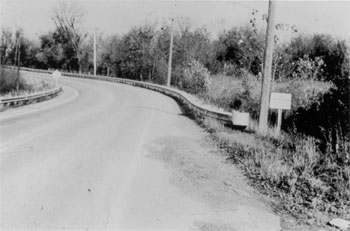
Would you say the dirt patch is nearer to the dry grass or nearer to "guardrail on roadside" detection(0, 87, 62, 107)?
the dry grass

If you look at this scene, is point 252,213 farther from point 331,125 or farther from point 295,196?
point 331,125

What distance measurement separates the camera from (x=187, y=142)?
12516 mm

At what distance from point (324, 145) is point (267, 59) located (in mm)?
3374

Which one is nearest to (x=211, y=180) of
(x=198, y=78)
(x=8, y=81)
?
(x=198, y=78)

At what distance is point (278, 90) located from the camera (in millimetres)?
22812

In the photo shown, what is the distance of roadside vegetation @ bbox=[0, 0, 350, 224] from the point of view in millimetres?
7523

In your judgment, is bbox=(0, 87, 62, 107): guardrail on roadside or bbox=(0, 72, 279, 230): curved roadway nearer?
bbox=(0, 72, 279, 230): curved roadway

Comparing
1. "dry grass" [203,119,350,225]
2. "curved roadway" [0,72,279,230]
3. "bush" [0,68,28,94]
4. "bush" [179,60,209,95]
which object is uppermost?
"bush" [179,60,209,95]

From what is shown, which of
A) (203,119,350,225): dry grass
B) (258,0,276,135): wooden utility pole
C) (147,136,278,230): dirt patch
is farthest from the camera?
(258,0,276,135): wooden utility pole

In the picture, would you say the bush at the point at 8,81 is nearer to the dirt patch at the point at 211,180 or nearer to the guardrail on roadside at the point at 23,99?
the guardrail on roadside at the point at 23,99

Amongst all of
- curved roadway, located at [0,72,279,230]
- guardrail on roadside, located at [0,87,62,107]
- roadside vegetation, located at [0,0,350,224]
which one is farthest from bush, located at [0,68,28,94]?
curved roadway, located at [0,72,279,230]

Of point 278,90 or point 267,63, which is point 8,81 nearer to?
point 278,90

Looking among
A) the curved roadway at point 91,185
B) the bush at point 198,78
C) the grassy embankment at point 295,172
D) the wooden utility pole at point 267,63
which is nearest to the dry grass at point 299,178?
the grassy embankment at point 295,172

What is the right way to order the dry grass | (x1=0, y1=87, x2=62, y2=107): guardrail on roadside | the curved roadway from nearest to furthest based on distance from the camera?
the curved roadway, the dry grass, (x1=0, y1=87, x2=62, y2=107): guardrail on roadside
